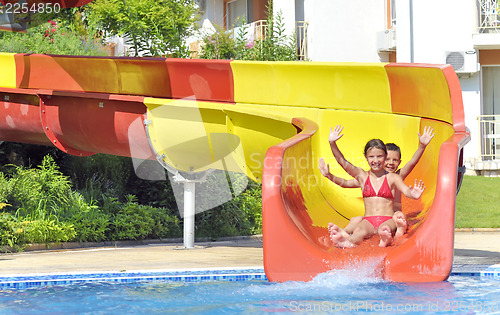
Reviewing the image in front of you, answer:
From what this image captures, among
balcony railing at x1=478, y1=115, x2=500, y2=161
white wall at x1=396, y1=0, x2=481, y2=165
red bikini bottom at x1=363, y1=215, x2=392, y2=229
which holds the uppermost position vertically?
white wall at x1=396, y1=0, x2=481, y2=165

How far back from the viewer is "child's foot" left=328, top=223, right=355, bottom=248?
291 inches

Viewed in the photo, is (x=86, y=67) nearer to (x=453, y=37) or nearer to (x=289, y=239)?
(x=289, y=239)

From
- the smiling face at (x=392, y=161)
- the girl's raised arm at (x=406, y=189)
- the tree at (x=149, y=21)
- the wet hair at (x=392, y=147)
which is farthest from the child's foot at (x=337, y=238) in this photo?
the tree at (x=149, y=21)

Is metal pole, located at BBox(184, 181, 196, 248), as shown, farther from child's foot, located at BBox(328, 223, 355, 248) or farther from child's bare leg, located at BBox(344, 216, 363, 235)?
child's foot, located at BBox(328, 223, 355, 248)

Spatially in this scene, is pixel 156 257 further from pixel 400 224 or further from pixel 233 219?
pixel 233 219

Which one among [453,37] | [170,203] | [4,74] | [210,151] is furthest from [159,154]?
[453,37]

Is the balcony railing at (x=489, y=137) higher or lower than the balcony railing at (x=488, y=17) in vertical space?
lower

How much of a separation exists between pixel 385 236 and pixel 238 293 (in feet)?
5.12

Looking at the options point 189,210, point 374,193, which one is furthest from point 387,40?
point 374,193

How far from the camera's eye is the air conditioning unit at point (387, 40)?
68.9 feet

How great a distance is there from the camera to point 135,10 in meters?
19.8

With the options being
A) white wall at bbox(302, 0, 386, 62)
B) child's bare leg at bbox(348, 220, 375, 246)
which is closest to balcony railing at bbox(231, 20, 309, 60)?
white wall at bbox(302, 0, 386, 62)

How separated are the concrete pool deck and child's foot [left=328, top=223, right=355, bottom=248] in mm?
1077

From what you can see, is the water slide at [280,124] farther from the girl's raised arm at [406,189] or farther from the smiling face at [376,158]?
the smiling face at [376,158]
